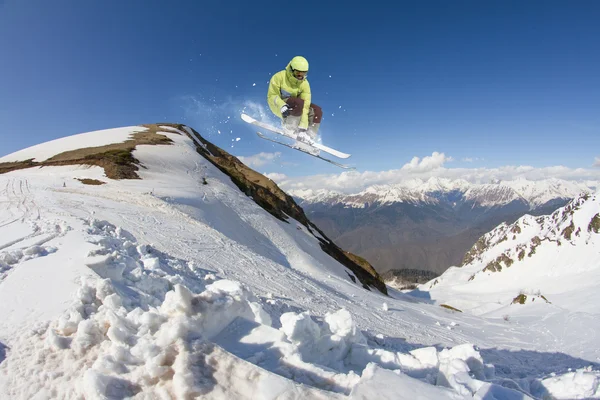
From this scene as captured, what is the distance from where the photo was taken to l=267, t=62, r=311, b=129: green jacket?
1348cm

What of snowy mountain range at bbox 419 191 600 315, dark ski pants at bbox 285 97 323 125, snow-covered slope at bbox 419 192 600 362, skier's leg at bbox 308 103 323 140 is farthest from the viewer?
snowy mountain range at bbox 419 191 600 315

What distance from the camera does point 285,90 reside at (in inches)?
551

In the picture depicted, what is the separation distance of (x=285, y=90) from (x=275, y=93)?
1.56ft

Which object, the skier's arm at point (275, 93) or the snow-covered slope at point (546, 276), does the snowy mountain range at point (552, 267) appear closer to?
the snow-covered slope at point (546, 276)

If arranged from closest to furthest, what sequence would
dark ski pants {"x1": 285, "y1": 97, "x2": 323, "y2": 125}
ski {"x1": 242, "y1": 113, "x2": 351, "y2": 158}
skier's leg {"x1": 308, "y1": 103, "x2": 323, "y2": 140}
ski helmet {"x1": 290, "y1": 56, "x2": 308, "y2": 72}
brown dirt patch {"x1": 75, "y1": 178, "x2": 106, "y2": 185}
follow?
ski helmet {"x1": 290, "y1": 56, "x2": 308, "y2": 72}
dark ski pants {"x1": 285, "y1": 97, "x2": 323, "y2": 125}
skier's leg {"x1": 308, "y1": 103, "x2": 323, "y2": 140}
ski {"x1": 242, "y1": 113, "x2": 351, "y2": 158}
brown dirt patch {"x1": 75, "y1": 178, "x2": 106, "y2": 185}

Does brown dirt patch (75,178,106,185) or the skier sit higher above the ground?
the skier

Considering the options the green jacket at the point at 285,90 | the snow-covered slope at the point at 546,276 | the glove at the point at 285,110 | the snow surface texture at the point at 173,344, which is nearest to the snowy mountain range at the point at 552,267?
the snow-covered slope at the point at 546,276

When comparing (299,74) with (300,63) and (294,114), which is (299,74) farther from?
(294,114)

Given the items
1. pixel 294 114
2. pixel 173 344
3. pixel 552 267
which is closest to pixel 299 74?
pixel 294 114

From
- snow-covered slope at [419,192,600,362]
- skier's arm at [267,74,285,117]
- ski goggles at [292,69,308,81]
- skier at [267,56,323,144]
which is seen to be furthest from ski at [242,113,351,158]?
snow-covered slope at [419,192,600,362]

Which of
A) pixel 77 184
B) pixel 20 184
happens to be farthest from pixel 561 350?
pixel 20 184

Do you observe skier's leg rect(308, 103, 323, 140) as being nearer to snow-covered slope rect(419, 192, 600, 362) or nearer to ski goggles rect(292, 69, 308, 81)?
ski goggles rect(292, 69, 308, 81)

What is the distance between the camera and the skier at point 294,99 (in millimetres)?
12617

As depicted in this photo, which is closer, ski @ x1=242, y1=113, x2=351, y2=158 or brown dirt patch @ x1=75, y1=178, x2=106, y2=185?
ski @ x1=242, y1=113, x2=351, y2=158
